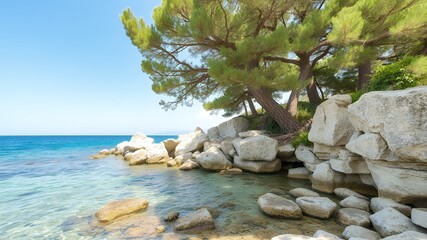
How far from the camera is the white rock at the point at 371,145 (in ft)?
15.7

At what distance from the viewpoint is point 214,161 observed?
367 inches

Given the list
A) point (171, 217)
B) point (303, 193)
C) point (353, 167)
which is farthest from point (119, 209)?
point (353, 167)

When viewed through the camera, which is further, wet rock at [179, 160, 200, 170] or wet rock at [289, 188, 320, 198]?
wet rock at [179, 160, 200, 170]

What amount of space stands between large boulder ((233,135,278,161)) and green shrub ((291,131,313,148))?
0.76 m

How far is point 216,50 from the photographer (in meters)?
10.5

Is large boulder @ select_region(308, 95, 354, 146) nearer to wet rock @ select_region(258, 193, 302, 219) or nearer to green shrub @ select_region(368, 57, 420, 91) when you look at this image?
green shrub @ select_region(368, 57, 420, 91)

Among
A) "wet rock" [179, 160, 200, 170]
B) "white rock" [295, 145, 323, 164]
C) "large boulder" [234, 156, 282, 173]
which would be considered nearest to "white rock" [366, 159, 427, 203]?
"white rock" [295, 145, 323, 164]

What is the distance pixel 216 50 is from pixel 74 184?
27.4 ft

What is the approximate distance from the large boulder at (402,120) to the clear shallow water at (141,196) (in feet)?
6.80

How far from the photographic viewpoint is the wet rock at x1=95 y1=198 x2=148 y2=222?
4.64m


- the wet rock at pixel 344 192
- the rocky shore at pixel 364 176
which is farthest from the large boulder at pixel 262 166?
the wet rock at pixel 344 192

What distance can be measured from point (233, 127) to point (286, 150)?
14.6 ft

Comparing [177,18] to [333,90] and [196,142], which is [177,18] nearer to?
[196,142]

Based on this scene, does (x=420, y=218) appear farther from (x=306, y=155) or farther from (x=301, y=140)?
(x=301, y=140)
